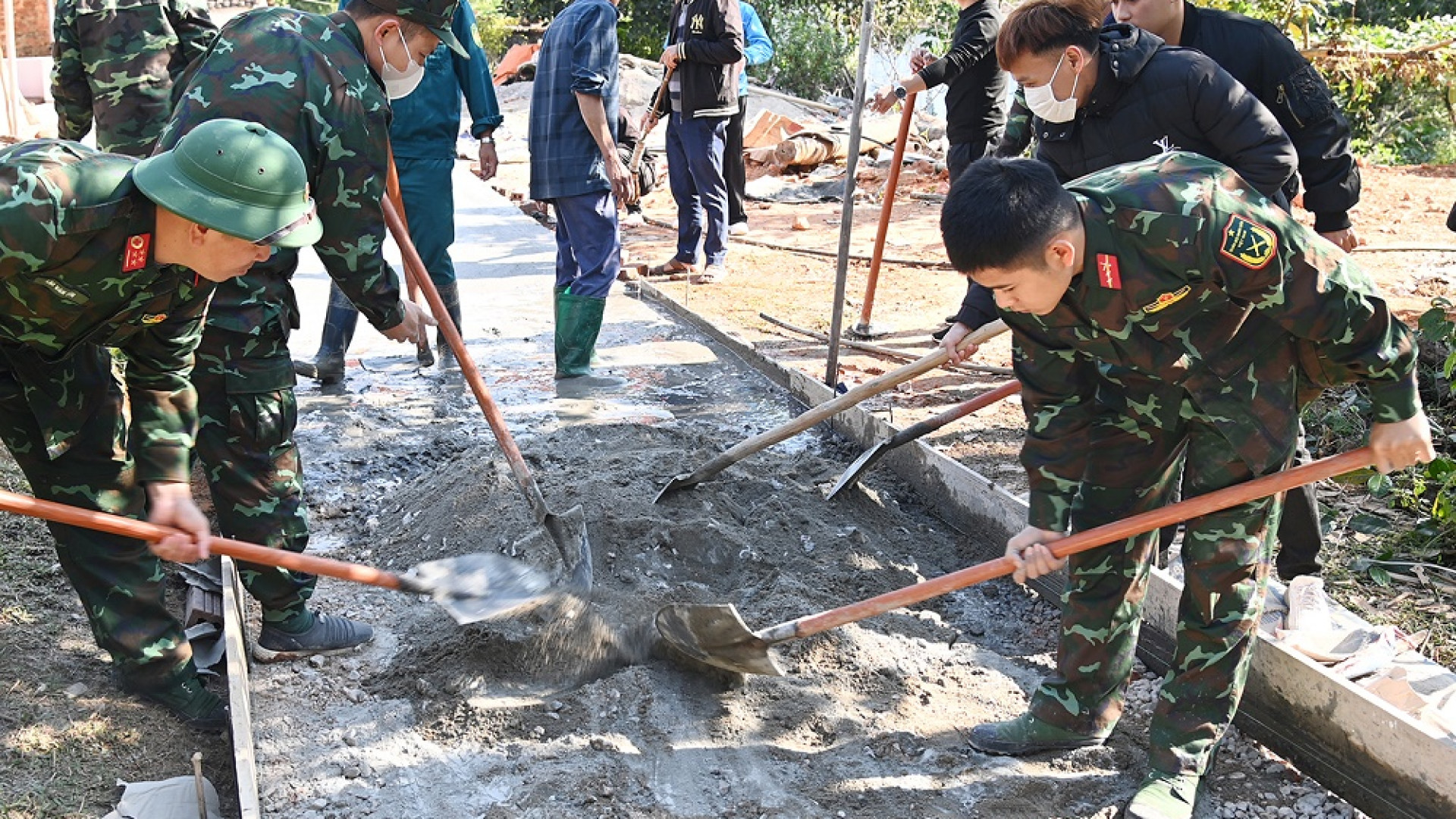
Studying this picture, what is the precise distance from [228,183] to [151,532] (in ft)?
2.75

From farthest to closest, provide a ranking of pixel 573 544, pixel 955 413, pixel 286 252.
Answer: pixel 955 413 < pixel 573 544 < pixel 286 252

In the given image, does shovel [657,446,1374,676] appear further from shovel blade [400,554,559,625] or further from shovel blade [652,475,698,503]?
shovel blade [652,475,698,503]

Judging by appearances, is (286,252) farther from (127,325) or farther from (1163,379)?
(1163,379)

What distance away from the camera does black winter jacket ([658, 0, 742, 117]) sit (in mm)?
7688

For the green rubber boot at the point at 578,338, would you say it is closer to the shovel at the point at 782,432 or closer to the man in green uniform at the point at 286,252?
the shovel at the point at 782,432

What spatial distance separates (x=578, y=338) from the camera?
19.3 ft

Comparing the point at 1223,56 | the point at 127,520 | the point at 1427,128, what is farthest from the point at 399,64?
the point at 1427,128

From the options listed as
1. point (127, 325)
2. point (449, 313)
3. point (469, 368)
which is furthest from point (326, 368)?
point (127, 325)

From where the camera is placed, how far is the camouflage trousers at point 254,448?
10.7 feet

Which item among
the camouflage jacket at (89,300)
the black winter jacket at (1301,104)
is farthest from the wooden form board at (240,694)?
the black winter jacket at (1301,104)

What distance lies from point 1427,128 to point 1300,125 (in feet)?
39.6

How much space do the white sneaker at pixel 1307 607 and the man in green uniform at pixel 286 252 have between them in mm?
2715

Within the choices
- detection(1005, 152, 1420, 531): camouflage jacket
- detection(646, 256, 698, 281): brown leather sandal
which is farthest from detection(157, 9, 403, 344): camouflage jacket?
detection(646, 256, 698, 281): brown leather sandal

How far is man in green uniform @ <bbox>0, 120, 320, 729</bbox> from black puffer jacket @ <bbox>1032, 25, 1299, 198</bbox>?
2.29m
